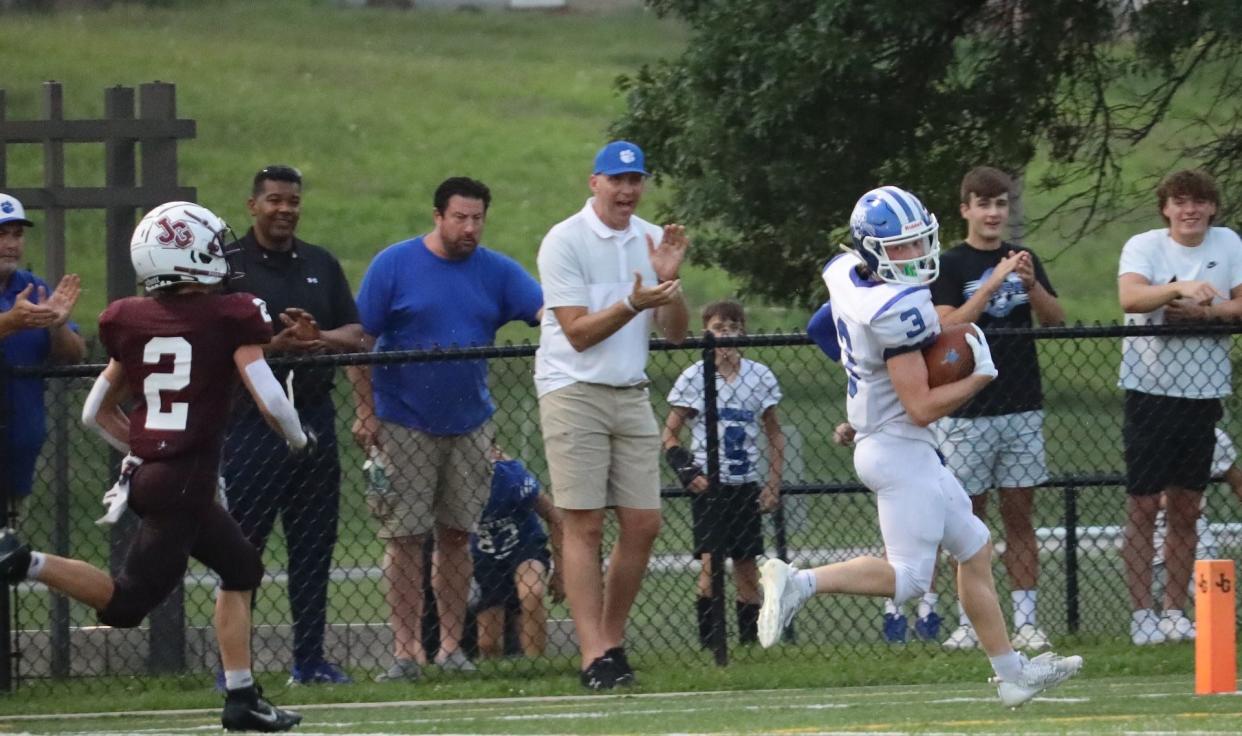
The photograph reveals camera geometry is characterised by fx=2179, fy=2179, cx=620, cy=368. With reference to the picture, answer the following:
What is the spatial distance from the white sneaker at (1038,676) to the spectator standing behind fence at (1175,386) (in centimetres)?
243

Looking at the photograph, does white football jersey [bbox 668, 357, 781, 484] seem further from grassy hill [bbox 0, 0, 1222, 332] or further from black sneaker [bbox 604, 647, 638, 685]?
grassy hill [bbox 0, 0, 1222, 332]

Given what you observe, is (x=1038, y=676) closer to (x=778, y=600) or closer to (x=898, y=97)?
(x=778, y=600)

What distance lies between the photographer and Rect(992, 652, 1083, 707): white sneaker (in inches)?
314

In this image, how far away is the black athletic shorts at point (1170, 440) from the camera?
10.2 metres

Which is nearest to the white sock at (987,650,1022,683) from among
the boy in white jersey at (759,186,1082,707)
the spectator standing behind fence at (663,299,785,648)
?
the boy in white jersey at (759,186,1082,707)

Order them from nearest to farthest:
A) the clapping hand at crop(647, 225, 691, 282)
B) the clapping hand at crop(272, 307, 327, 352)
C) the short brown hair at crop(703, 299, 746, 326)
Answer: the clapping hand at crop(647, 225, 691, 282) < the clapping hand at crop(272, 307, 327, 352) < the short brown hair at crop(703, 299, 746, 326)

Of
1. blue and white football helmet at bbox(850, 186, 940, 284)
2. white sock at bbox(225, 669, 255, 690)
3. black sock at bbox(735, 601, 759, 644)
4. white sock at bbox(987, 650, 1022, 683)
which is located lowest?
black sock at bbox(735, 601, 759, 644)

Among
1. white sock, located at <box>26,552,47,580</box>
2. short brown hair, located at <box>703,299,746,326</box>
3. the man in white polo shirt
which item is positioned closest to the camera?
white sock, located at <box>26,552,47,580</box>

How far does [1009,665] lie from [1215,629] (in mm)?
795

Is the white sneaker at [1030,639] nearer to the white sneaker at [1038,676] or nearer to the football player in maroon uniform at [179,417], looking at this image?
the white sneaker at [1038,676]

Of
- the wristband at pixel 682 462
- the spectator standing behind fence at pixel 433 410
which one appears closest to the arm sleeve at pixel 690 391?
the wristband at pixel 682 462

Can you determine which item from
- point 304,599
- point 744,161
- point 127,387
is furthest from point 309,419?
point 744,161

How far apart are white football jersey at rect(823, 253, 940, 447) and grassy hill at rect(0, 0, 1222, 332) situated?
2440cm

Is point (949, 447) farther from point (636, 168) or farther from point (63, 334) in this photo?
point (63, 334)
